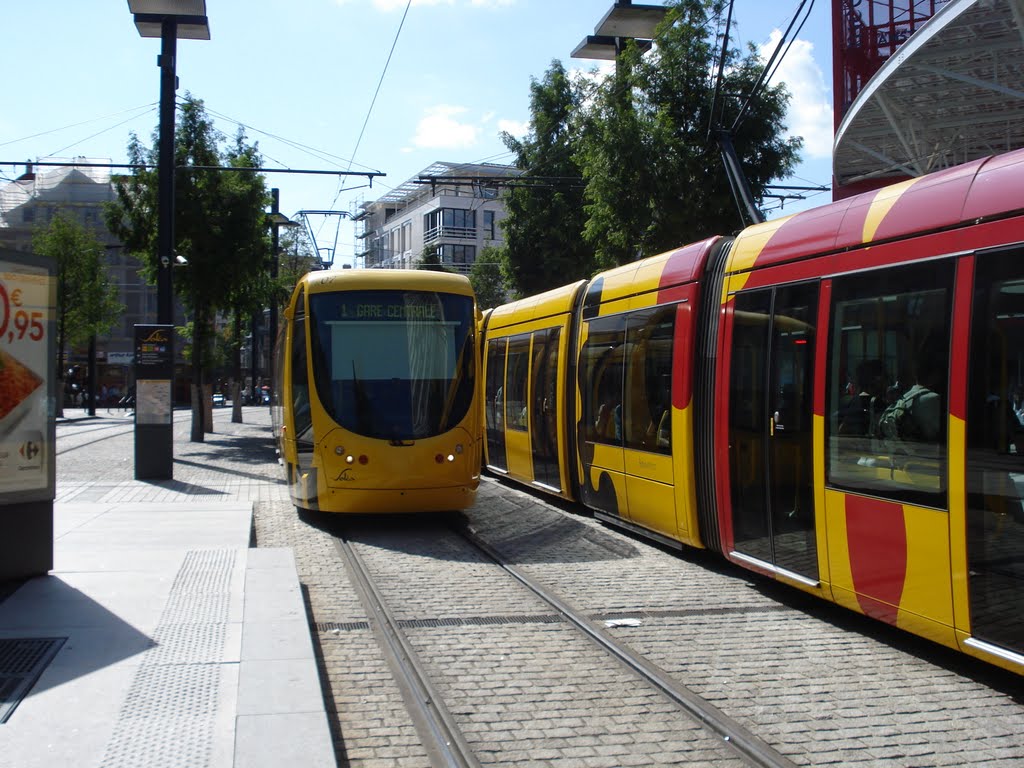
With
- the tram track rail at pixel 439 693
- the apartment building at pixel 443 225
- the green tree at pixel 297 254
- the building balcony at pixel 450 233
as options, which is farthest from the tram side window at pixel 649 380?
the building balcony at pixel 450 233

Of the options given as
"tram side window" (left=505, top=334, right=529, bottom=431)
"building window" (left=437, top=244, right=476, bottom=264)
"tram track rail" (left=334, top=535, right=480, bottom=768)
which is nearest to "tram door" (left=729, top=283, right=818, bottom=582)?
"tram track rail" (left=334, top=535, right=480, bottom=768)

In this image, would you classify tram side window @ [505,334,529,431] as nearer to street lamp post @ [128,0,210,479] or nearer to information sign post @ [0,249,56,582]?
street lamp post @ [128,0,210,479]

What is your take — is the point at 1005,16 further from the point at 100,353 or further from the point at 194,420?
the point at 100,353

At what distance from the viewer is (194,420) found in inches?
998

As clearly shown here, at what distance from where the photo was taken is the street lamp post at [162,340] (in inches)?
650

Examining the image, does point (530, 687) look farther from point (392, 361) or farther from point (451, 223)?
point (451, 223)

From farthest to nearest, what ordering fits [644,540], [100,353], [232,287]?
[100,353]
[232,287]
[644,540]

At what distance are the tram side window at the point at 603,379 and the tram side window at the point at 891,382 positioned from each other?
3.87 m

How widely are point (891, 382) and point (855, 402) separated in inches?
15.1

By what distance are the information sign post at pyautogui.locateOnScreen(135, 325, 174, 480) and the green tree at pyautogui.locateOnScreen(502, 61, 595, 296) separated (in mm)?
11748

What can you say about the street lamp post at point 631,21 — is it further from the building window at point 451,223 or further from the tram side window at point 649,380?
the building window at point 451,223

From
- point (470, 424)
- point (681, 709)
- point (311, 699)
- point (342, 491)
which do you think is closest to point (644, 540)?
point (470, 424)

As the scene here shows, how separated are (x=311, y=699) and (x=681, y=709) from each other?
6.10ft

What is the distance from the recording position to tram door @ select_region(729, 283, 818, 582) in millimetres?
7016
